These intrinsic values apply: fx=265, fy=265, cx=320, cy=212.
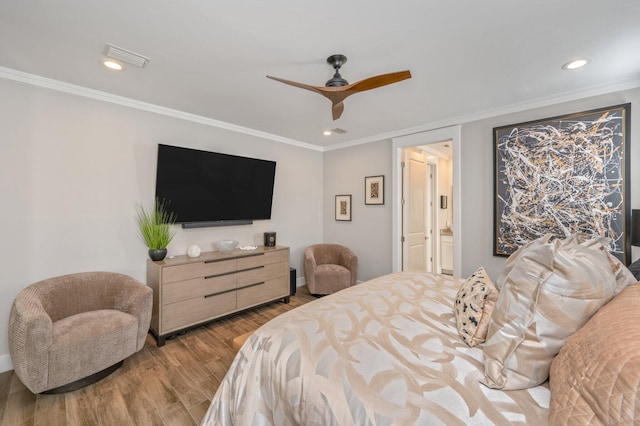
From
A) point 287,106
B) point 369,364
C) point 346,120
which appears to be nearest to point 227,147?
point 287,106

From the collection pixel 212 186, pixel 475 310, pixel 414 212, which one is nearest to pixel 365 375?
pixel 475 310

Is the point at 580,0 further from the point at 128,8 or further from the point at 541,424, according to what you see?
the point at 128,8

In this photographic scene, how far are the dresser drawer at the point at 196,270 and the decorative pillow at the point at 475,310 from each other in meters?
2.55

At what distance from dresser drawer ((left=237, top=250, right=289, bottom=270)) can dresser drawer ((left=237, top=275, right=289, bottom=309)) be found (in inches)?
10.6

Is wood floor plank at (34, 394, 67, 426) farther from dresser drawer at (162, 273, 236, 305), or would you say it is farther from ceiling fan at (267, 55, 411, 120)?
ceiling fan at (267, 55, 411, 120)

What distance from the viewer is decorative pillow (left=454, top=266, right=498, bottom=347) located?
126cm

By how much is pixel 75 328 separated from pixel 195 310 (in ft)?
3.40

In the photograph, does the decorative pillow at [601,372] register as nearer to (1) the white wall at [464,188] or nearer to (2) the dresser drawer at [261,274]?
(1) the white wall at [464,188]

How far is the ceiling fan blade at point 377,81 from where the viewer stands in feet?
6.05

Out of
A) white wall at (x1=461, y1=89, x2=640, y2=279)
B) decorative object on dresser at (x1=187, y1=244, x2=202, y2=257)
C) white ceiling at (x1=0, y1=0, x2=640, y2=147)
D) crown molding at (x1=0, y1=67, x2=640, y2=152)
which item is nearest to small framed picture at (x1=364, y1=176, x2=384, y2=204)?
crown molding at (x1=0, y1=67, x2=640, y2=152)

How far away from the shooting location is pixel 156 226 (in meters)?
2.95

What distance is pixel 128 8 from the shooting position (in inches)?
62.1

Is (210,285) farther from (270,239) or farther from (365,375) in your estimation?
(365,375)

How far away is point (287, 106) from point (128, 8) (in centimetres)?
166
